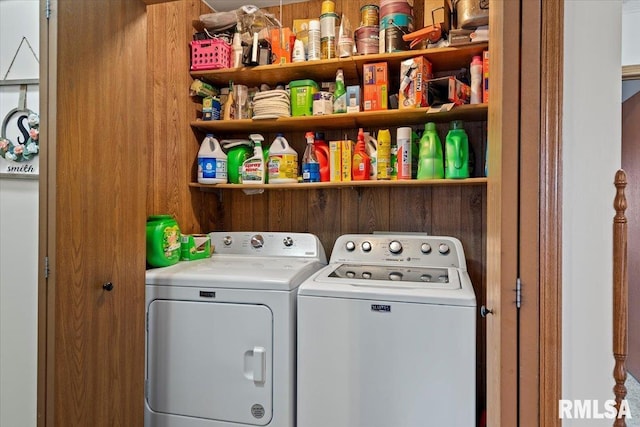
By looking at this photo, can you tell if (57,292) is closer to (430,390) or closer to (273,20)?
(430,390)

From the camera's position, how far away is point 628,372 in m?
0.84

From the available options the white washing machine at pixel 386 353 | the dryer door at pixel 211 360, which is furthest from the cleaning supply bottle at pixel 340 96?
the dryer door at pixel 211 360

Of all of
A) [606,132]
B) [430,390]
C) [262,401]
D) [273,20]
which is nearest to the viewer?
[606,132]

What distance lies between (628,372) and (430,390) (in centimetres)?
77

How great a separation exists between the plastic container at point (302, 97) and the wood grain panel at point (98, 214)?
0.87 metres

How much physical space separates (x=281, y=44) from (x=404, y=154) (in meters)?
0.95

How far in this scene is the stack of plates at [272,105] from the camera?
225cm

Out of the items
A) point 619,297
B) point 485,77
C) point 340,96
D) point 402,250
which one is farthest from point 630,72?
point 340,96

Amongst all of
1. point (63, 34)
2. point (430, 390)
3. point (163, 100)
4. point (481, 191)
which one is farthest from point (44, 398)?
point (481, 191)

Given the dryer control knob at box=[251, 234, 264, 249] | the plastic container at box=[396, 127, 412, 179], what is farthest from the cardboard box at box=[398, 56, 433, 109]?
the dryer control knob at box=[251, 234, 264, 249]

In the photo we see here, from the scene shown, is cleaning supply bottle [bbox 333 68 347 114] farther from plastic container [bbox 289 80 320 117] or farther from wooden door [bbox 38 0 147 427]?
wooden door [bbox 38 0 147 427]

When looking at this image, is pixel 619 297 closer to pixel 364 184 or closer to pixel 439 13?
pixel 364 184

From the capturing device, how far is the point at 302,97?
7.47 ft

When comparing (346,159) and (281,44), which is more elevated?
(281,44)
